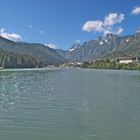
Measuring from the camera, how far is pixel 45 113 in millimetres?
31016

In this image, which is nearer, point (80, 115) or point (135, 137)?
point (135, 137)

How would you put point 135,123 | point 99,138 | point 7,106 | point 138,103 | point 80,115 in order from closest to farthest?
point 99,138
point 135,123
point 80,115
point 7,106
point 138,103

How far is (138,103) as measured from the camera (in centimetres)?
3878

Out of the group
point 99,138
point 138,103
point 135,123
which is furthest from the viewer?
point 138,103

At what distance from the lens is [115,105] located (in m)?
36.9

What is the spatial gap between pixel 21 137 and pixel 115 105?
1683 centimetres

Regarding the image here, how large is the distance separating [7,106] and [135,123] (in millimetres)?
14772

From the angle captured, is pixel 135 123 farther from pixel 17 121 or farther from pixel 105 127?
pixel 17 121

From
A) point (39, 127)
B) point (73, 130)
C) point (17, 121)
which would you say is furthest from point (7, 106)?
point (73, 130)

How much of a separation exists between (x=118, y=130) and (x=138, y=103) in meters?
15.3

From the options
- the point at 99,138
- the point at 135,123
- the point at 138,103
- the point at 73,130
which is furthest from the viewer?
the point at 138,103

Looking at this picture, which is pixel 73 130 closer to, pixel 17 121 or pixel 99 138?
pixel 99 138

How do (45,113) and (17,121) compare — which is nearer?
(17,121)

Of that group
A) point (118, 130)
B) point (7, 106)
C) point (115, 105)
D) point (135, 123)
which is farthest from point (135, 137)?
point (7, 106)
